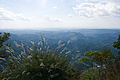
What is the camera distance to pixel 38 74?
2793 millimetres

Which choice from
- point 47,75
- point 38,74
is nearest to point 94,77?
point 47,75

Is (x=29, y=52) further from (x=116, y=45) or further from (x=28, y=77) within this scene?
(x=116, y=45)

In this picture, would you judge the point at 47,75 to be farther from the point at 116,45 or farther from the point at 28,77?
the point at 116,45

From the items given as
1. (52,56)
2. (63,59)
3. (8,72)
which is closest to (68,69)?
(63,59)

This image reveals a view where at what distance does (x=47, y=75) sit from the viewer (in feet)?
9.48

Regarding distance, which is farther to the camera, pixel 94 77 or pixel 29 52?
pixel 29 52

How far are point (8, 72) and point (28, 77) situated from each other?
686 mm

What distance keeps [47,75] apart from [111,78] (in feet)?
4.53

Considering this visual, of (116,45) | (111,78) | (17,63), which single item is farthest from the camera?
(116,45)

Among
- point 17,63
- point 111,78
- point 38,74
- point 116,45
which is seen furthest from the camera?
point 116,45

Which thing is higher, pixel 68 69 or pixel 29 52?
pixel 29 52

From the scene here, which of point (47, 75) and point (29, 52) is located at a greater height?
point (29, 52)

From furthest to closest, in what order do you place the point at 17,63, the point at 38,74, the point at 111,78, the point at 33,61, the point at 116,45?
1. the point at 116,45
2. the point at 17,63
3. the point at 33,61
4. the point at 38,74
5. the point at 111,78

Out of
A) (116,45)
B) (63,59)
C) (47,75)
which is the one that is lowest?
(116,45)
